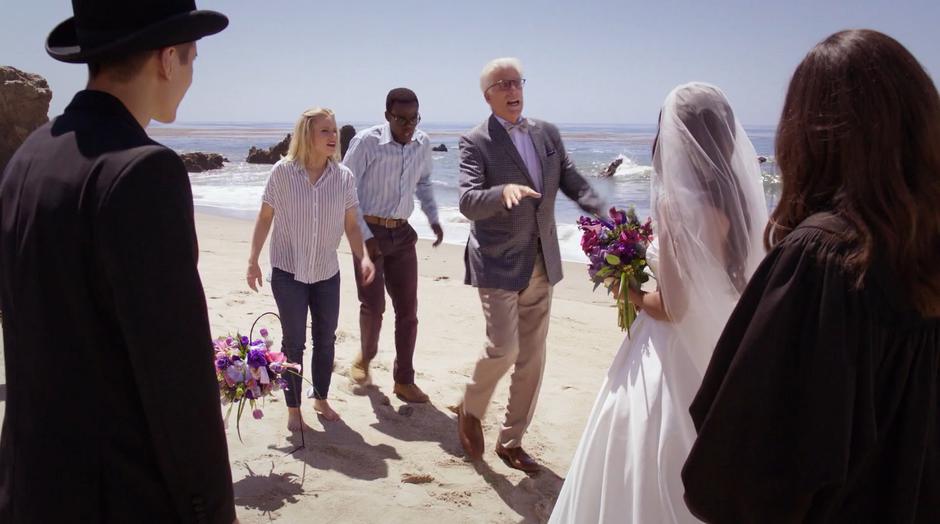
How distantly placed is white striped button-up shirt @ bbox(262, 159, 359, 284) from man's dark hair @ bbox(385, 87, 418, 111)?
941 millimetres

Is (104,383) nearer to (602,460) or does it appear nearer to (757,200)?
(602,460)

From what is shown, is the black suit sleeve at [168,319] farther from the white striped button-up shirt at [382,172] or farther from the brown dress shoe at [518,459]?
the white striped button-up shirt at [382,172]

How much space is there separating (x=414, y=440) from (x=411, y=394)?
0.66 metres

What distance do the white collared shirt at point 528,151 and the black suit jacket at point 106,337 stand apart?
3.11 metres

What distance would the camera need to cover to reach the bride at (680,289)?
2.80 metres

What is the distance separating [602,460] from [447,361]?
3854 millimetres

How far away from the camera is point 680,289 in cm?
288

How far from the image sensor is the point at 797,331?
1708 mm

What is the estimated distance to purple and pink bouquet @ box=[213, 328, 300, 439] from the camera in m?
4.11

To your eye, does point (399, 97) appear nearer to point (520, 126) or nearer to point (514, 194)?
point (520, 126)

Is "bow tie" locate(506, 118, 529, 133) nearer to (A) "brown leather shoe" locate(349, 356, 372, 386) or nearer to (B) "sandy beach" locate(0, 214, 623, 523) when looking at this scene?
(B) "sandy beach" locate(0, 214, 623, 523)

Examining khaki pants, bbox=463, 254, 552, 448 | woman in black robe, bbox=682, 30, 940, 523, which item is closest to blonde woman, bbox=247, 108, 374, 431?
khaki pants, bbox=463, 254, 552, 448

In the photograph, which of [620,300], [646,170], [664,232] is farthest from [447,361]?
[646,170]

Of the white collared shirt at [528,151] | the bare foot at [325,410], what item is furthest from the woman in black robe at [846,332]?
the bare foot at [325,410]
